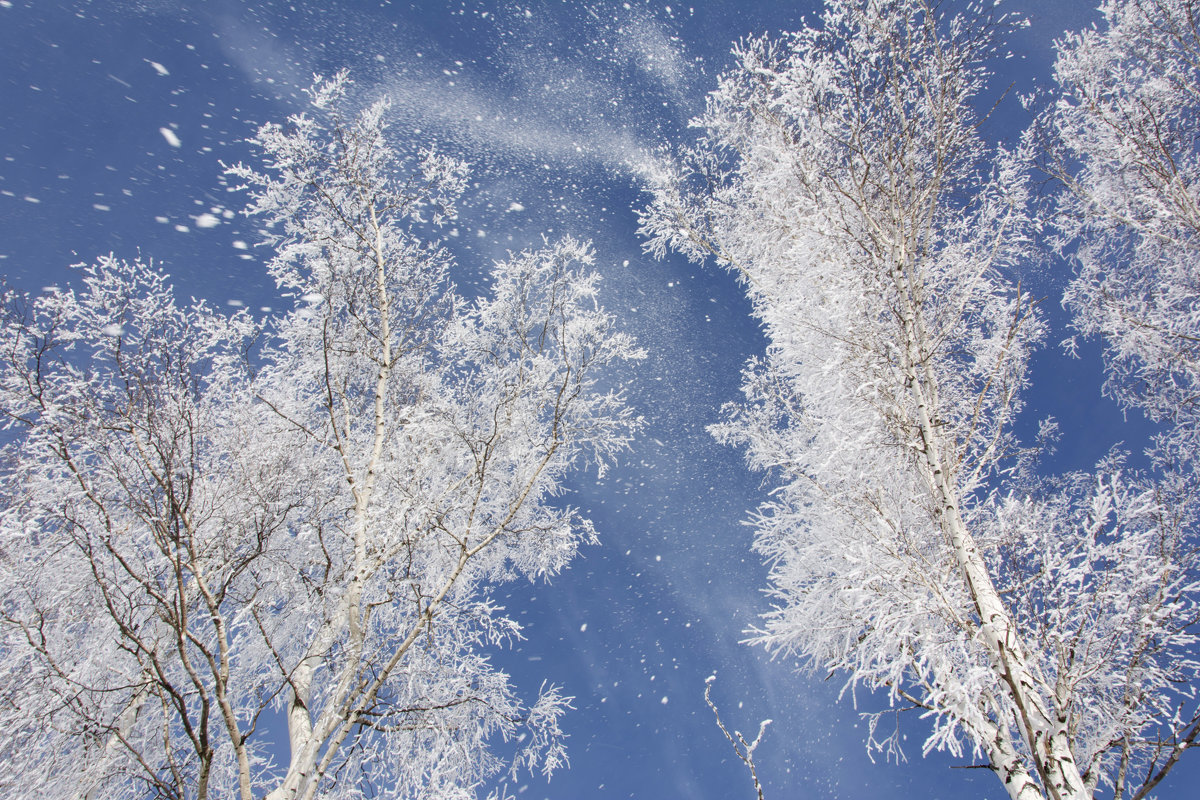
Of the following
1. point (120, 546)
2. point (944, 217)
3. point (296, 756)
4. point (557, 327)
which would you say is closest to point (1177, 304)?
point (944, 217)

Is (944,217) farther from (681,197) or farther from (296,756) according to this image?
(296,756)

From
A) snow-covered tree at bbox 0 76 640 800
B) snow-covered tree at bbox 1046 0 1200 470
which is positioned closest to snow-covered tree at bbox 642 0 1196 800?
snow-covered tree at bbox 1046 0 1200 470

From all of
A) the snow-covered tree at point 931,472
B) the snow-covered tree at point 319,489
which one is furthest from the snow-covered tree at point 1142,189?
the snow-covered tree at point 319,489

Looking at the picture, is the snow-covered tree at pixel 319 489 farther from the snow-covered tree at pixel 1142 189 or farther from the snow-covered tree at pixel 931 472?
the snow-covered tree at pixel 1142 189

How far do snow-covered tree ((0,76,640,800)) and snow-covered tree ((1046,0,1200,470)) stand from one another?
568 centimetres

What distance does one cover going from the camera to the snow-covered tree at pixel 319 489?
13.2 feet

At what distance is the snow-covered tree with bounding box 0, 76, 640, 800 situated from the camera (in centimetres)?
403

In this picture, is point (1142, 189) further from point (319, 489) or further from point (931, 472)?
point (319, 489)

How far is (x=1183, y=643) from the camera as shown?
3.03 metres

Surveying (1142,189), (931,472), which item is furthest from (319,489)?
(1142,189)

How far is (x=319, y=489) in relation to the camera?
18.3 feet

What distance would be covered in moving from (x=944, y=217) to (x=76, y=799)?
9.74m

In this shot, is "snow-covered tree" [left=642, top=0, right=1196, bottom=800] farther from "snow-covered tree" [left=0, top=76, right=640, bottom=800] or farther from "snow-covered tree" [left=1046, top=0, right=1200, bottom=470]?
"snow-covered tree" [left=0, top=76, right=640, bottom=800]

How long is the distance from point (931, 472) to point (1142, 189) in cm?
517
